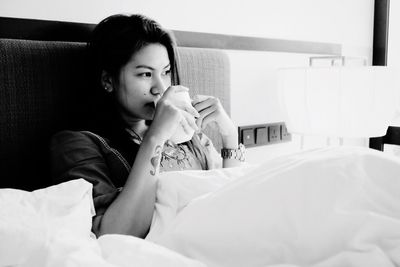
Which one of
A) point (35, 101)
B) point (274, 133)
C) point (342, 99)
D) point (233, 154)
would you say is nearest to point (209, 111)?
point (233, 154)

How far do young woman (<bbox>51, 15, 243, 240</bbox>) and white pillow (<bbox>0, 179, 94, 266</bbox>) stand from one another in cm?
11

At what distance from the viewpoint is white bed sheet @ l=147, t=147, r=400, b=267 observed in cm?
56

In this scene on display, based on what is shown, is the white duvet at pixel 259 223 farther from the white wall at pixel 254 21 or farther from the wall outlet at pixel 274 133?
the wall outlet at pixel 274 133

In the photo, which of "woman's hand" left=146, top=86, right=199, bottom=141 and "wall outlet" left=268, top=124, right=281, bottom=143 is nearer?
"woman's hand" left=146, top=86, right=199, bottom=141

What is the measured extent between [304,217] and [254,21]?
4.07 ft

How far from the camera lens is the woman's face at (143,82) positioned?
1.05 meters

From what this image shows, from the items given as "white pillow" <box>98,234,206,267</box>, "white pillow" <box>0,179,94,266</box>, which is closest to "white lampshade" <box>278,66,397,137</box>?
"white pillow" <box>0,179,94,266</box>

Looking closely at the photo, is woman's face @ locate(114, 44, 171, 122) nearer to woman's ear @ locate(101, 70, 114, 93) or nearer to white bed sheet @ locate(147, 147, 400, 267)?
woman's ear @ locate(101, 70, 114, 93)

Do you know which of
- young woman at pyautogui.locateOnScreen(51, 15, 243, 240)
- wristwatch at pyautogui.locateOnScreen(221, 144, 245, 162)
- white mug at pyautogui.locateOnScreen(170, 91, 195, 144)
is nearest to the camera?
young woman at pyautogui.locateOnScreen(51, 15, 243, 240)

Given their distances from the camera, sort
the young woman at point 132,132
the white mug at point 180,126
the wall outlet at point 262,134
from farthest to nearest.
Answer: the wall outlet at point 262,134
the white mug at point 180,126
the young woman at point 132,132

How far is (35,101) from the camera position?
967 mm

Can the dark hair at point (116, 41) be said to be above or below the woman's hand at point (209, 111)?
above

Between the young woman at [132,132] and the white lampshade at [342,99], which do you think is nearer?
the young woman at [132,132]

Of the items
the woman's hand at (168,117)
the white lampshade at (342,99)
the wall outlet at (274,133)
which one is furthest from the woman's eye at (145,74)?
the wall outlet at (274,133)
